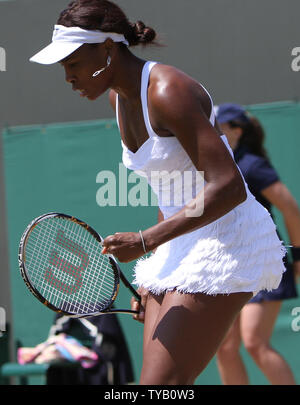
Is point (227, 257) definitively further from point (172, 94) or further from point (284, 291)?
point (284, 291)

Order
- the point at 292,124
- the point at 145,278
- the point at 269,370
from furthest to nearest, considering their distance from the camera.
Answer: the point at 292,124 < the point at 269,370 < the point at 145,278

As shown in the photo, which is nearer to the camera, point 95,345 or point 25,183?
point 95,345

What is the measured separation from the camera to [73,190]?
5082mm

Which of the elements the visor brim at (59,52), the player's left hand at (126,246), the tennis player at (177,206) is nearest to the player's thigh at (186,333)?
the tennis player at (177,206)

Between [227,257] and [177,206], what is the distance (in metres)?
0.23

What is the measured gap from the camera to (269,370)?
4.17 meters

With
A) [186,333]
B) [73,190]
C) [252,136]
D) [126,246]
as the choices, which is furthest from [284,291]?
[126,246]

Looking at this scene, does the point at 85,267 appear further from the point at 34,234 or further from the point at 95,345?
the point at 95,345

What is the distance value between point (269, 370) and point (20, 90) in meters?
2.54

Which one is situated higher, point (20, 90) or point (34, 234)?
point (20, 90)

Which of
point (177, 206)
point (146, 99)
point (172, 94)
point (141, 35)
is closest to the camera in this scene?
point (172, 94)

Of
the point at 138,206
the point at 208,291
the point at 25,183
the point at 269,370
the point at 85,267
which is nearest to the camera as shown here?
the point at 208,291

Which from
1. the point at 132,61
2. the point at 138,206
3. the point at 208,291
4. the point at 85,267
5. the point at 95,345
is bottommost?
the point at 95,345
